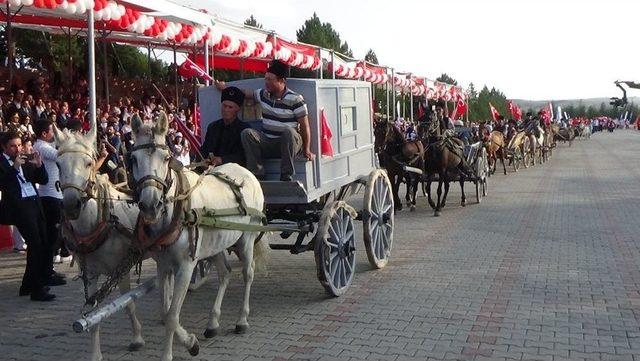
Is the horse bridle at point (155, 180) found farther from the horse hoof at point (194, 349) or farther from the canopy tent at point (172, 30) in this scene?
the canopy tent at point (172, 30)

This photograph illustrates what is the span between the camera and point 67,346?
5738 millimetres

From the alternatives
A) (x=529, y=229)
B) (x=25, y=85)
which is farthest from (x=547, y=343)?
(x=25, y=85)

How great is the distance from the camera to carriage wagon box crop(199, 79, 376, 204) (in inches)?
264

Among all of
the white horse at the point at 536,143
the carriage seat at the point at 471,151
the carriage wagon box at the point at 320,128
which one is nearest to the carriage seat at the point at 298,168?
the carriage wagon box at the point at 320,128

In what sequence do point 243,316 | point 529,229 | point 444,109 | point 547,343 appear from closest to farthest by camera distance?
1. point 547,343
2. point 243,316
3. point 529,229
4. point 444,109

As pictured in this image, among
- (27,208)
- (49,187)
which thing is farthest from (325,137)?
(49,187)

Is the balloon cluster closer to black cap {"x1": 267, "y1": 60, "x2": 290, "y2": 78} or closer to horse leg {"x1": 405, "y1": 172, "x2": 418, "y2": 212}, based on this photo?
horse leg {"x1": 405, "y1": 172, "x2": 418, "y2": 212}

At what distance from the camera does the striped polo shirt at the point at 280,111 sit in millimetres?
6512

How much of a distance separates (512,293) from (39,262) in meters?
5.09

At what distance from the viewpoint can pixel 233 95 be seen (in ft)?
21.7

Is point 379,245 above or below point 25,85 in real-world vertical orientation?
below

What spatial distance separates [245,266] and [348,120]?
2.43 metres

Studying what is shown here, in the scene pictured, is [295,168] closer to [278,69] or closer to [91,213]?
[278,69]

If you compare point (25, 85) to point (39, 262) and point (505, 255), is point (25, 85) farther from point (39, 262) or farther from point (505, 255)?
point (505, 255)
